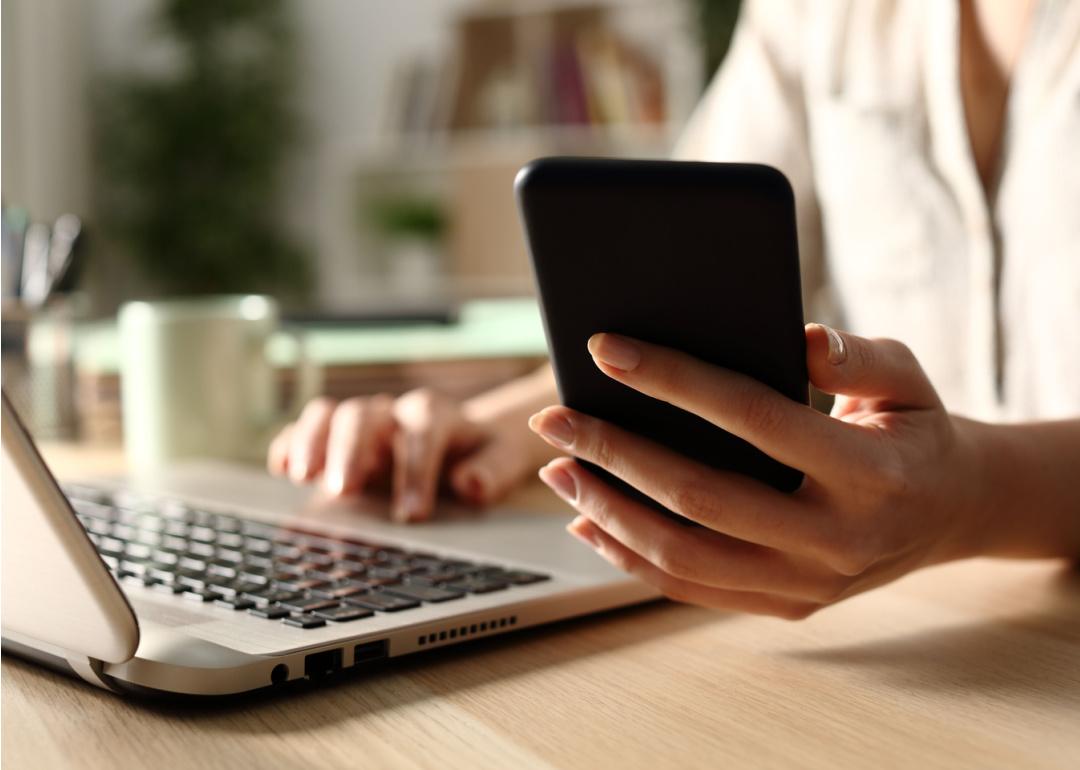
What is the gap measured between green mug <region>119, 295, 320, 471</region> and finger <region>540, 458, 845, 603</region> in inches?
22.6

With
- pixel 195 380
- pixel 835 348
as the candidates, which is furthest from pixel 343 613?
pixel 195 380

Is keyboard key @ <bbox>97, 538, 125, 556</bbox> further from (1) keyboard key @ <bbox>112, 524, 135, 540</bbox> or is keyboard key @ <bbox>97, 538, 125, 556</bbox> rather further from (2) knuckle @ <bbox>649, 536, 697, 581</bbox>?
(2) knuckle @ <bbox>649, 536, 697, 581</bbox>

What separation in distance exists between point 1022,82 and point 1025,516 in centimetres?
43

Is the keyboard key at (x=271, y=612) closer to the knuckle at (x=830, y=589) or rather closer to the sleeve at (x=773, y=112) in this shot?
the knuckle at (x=830, y=589)

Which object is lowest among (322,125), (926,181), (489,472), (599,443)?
(489,472)

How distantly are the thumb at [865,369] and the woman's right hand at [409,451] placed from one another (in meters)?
0.35

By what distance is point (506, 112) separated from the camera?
150 inches

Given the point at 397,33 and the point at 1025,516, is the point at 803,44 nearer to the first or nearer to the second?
the point at 1025,516

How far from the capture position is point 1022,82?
88 cm

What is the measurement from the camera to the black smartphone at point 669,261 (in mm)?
394

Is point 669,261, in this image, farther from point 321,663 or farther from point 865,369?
point 321,663

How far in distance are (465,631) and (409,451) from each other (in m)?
0.30

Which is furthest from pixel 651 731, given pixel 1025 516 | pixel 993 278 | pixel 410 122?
pixel 410 122

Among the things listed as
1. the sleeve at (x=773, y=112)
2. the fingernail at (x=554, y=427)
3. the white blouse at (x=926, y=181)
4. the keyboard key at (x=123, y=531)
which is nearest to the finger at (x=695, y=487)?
the fingernail at (x=554, y=427)
